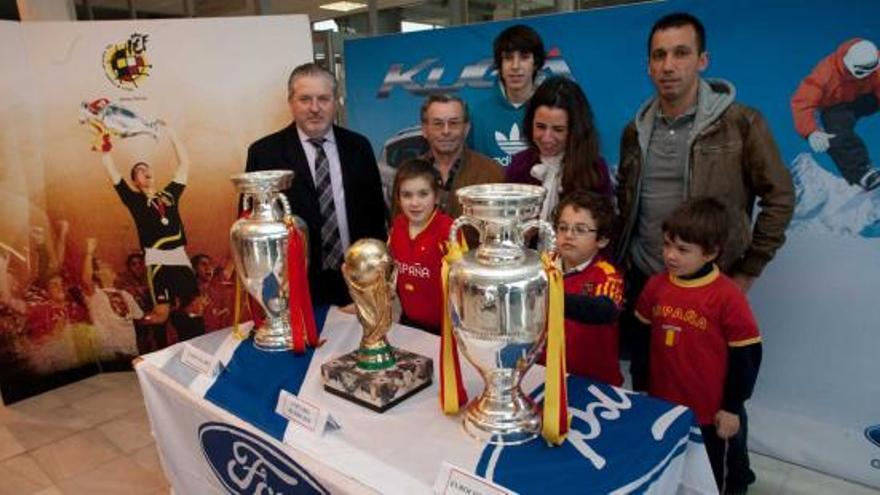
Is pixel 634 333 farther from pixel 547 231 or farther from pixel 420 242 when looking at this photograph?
pixel 547 231

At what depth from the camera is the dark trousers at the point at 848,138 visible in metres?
2.04

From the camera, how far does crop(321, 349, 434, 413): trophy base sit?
4.47 ft

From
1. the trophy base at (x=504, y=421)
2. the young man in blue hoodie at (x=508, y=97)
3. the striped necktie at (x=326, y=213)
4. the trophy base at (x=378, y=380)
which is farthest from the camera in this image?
the young man in blue hoodie at (x=508, y=97)

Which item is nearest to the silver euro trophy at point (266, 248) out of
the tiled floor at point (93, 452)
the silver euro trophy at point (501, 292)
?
the silver euro trophy at point (501, 292)

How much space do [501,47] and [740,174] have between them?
42.5 inches

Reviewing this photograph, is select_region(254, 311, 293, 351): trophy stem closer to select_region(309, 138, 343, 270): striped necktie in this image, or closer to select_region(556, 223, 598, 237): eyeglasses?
select_region(309, 138, 343, 270): striped necktie

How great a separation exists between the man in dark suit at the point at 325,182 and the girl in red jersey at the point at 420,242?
417 mm

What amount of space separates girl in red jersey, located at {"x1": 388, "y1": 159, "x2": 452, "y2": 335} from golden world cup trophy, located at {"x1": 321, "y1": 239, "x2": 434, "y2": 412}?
1.29 ft

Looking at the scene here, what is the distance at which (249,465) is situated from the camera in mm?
1405

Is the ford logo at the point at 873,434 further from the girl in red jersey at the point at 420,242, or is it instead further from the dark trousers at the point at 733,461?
the girl in red jersey at the point at 420,242

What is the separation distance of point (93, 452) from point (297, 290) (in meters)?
1.78

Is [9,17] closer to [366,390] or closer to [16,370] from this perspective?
[16,370]

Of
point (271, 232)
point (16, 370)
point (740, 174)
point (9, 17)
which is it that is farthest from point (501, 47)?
point (16, 370)

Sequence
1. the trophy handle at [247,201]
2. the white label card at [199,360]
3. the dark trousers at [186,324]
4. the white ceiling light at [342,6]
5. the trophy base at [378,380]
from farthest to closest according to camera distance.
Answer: the white ceiling light at [342,6] < the dark trousers at [186,324] < the trophy handle at [247,201] < the white label card at [199,360] < the trophy base at [378,380]
